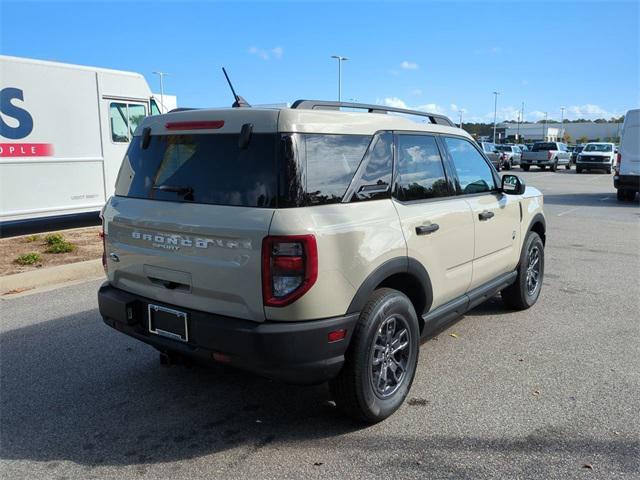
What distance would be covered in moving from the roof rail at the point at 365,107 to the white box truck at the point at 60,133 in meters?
8.21

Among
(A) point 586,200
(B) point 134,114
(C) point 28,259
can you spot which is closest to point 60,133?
(B) point 134,114

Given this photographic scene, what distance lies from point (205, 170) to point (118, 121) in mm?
9030

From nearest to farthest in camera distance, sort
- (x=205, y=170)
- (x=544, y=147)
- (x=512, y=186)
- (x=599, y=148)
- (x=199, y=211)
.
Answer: (x=199, y=211)
(x=205, y=170)
(x=512, y=186)
(x=599, y=148)
(x=544, y=147)

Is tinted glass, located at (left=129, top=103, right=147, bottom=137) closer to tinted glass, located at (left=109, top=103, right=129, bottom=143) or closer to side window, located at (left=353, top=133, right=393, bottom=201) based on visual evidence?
tinted glass, located at (left=109, top=103, right=129, bottom=143)

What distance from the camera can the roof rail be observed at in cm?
330

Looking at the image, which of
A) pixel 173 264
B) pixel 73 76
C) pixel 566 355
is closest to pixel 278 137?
pixel 173 264

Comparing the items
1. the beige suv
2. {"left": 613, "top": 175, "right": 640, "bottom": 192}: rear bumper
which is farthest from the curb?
{"left": 613, "top": 175, "right": 640, "bottom": 192}: rear bumper

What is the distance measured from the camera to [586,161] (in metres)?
32.8

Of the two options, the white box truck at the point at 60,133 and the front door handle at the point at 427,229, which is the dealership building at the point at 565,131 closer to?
the white box truck at the point at 60,133

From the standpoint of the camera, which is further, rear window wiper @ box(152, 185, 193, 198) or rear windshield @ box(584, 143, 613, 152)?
rear windshield @ box(584, 143, 613, 152)

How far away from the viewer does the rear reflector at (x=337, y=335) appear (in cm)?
297

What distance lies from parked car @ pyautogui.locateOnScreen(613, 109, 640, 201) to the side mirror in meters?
13.4

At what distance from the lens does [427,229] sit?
3680mm

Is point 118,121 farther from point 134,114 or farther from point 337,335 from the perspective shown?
point 337,335
